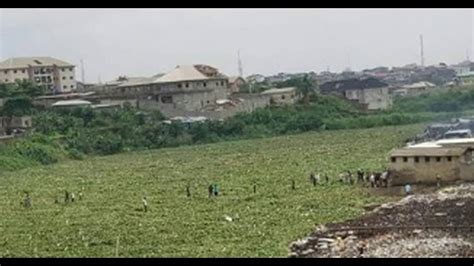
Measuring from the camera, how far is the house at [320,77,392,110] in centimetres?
1472

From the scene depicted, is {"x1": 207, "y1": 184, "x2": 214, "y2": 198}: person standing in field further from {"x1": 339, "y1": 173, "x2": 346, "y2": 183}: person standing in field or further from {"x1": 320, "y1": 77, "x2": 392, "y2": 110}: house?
{"x1": 320, "y1": 77, "x2": 392, "y2": 110}: house

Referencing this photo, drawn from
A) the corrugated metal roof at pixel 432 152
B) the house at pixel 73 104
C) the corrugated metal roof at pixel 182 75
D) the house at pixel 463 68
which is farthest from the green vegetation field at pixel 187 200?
the house at pixel 463 68

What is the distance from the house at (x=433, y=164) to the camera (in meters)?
6.86

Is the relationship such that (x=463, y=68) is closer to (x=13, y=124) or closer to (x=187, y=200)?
(x=13, y=124)

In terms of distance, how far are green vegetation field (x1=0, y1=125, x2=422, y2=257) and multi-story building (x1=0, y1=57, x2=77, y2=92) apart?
2.37 meters

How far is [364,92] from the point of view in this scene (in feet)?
49.0

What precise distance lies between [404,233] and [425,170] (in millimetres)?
1948

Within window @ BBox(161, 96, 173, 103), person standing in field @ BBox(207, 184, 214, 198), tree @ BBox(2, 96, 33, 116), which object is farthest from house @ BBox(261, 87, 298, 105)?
person standing in field @ BBox(207, 184, 214, 198)

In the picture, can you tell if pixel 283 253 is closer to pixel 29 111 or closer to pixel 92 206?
pixel 92 206

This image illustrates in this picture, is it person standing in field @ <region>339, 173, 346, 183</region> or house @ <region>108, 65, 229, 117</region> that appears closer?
person standing in field @ <region>339, 173, 346, 183</region>

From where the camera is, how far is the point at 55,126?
12438mm

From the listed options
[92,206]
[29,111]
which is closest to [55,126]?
[29,111]

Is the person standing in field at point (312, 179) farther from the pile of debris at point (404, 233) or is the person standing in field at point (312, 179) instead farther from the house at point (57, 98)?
the house at point (57, 98)

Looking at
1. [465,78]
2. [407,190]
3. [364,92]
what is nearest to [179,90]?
[364,92]
